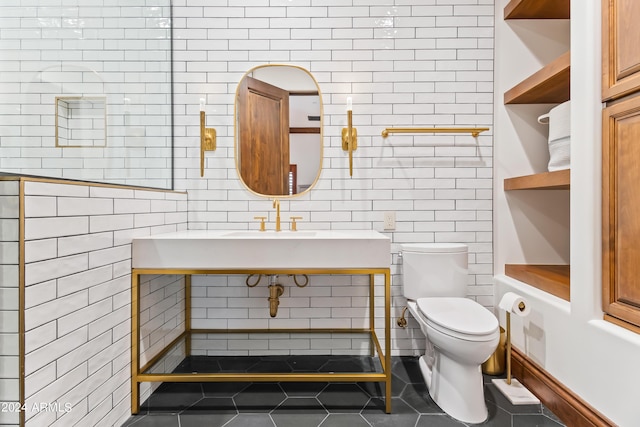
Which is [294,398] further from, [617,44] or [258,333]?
[617,44]

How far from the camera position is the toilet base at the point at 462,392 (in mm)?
1618

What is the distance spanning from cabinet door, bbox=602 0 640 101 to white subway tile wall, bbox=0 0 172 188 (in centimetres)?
218

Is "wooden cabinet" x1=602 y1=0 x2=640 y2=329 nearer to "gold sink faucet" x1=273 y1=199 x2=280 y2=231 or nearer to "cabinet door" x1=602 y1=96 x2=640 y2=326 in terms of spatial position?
"cabinet door" x1=602 y1=96 x2=640 y2=326

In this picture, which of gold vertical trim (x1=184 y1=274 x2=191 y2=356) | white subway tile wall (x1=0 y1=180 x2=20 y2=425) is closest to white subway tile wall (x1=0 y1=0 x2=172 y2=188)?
white subway tile wall (x1=0 y1=180 x2=20 y2=425)

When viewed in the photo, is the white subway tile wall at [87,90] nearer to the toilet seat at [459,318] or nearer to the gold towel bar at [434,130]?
the gold towel bar at [434,130]

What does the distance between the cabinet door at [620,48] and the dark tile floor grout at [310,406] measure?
1.51 metres

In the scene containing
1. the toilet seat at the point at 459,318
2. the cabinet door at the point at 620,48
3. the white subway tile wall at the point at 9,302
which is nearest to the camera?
the white subway tile wall at the point at 9,302

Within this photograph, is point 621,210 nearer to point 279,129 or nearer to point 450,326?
point 450,326

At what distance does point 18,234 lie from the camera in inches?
40.9

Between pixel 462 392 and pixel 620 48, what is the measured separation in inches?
63.8

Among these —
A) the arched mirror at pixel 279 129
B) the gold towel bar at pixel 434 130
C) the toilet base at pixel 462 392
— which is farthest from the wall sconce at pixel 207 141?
the toilet base at pixel 462 392

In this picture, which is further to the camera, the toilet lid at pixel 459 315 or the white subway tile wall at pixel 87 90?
the toilet lid at pixel 459 315

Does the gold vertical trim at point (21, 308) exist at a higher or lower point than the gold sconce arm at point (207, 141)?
lower

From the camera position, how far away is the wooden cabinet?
127cm
